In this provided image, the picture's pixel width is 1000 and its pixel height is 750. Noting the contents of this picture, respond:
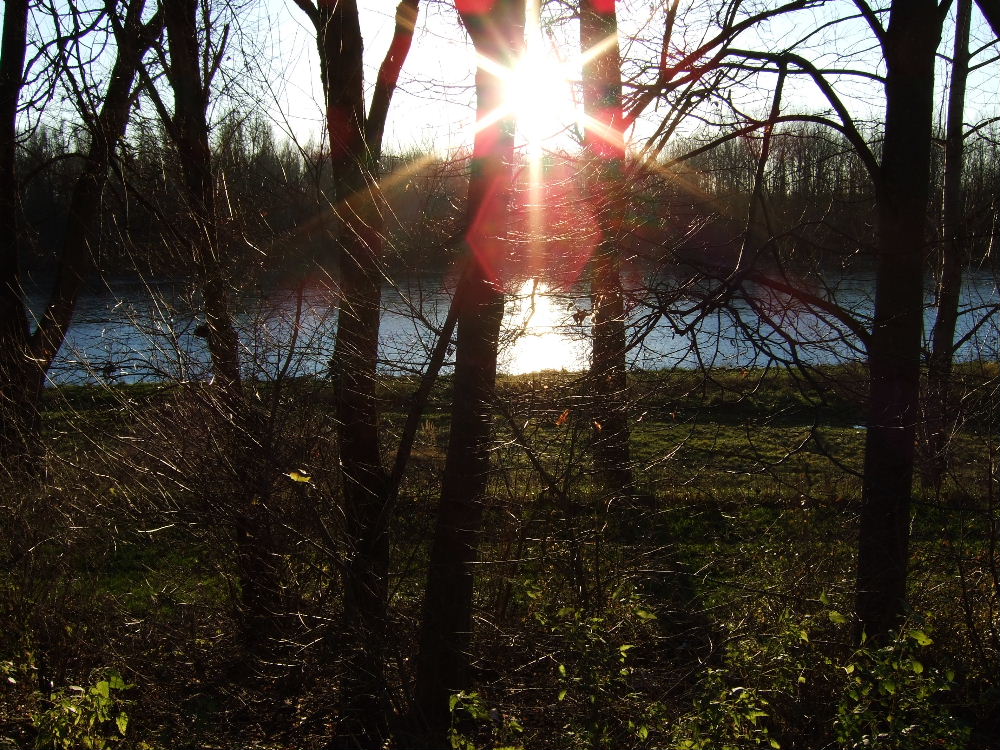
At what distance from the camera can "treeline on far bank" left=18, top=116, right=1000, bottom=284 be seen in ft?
18.9

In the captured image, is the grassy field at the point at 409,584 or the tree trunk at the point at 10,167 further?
the tree trunk at the point at 10,167

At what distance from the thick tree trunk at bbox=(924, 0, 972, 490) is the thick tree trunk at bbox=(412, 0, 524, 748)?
8.77 ft

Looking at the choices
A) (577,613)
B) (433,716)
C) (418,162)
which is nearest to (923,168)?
(418,162)

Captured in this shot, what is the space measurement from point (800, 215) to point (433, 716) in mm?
4634

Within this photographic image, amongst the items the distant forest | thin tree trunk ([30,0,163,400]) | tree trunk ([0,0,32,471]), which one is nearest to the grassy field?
the distant forest

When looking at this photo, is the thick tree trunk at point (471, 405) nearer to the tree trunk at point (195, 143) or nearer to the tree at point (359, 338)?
the tree at point (359, 338)

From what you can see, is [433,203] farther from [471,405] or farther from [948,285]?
[948,285]

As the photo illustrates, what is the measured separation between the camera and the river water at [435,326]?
540 cm

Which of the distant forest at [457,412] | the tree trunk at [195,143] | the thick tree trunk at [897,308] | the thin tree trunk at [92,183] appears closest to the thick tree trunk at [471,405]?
the distant forest at [457,412]

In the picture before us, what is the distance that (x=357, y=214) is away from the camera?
234 inches

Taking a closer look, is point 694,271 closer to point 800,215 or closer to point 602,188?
point 602,188

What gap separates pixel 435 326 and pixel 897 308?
9.68ft

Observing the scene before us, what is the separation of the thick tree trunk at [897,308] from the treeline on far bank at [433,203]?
322 millimetres

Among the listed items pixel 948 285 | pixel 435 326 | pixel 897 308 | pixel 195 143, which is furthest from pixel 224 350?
pixel 948 285
